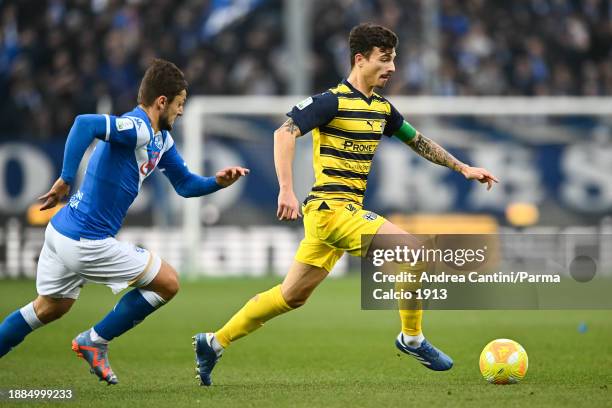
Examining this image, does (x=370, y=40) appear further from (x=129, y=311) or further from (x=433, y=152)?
(x=129, y=311)

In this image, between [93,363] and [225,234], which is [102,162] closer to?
[93,363]

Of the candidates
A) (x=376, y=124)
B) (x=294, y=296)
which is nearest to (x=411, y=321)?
(x=294, y=296)

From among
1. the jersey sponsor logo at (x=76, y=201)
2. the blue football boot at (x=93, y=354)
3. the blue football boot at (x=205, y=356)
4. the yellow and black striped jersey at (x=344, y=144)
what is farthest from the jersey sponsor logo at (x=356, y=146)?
the blue football boot at (x=93, y=354)

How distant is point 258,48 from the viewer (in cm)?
2045

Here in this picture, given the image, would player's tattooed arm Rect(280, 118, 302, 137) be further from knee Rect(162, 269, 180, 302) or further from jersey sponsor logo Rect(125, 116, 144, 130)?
knee Rect(162, 269, 180, 302)

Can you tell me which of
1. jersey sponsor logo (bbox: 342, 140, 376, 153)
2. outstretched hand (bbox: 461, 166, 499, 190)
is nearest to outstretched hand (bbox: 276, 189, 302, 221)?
jersey sponsor logo (bbox: 342, 140, 376, 153)

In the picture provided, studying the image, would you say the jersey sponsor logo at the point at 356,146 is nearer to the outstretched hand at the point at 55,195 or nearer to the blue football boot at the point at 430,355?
the blue football boot at the point at 430,355

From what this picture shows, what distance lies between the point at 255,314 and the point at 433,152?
5.50 feet

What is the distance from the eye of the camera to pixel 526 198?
59.1 ft

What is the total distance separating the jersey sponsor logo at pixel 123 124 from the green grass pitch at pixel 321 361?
5.17ft

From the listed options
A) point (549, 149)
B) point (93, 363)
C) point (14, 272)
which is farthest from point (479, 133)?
point (93, 363)

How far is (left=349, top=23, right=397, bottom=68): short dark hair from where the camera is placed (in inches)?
280

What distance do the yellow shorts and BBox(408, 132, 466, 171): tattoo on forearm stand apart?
0.82 metres

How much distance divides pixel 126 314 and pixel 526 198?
12.0 meters
